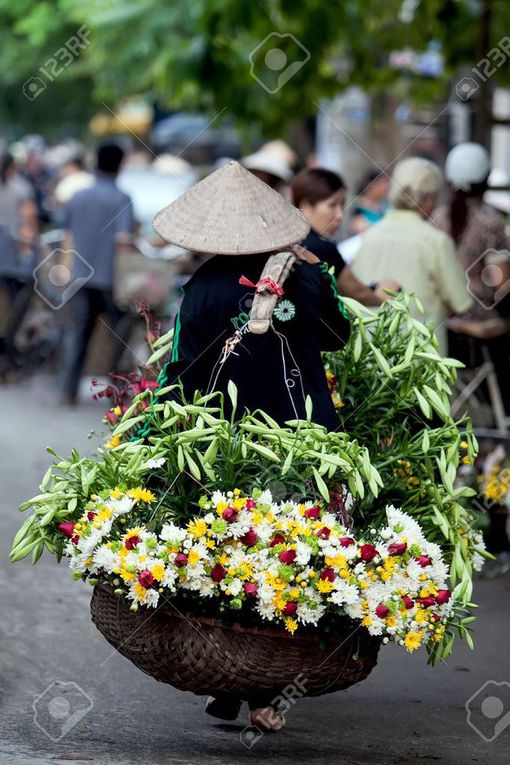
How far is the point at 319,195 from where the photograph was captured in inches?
264

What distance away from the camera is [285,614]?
4.38 meters

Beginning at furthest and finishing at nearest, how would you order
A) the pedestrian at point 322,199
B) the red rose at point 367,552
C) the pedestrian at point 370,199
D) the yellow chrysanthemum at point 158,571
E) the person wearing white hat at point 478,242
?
the pedestrian at point 370,199 → the person wearing white hat at point 478,242 → the pedestrian at point 322,199 → the red rose at point 367,552 → the yellow chrysanthemum at point 158,571

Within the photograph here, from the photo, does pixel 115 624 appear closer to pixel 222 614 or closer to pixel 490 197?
pixel 222 614

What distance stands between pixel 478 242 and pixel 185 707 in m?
4.17

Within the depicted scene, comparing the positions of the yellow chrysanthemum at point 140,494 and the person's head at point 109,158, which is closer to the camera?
the yellow chrysanthemum at point 140,494

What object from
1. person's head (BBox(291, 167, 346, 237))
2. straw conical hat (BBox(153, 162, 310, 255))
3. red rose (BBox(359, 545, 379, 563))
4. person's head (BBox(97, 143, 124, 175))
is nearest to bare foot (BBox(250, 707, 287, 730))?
red rose (BBox(359, 545, 379, 563))

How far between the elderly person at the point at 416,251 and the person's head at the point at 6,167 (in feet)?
22.6

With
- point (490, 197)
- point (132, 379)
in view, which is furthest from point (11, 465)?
point (490, 197)

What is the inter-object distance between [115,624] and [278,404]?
2.84ft

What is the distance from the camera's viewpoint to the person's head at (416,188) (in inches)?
312

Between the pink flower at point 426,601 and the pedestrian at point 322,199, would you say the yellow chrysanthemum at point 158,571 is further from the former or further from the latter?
the pedestrian at point 322,199

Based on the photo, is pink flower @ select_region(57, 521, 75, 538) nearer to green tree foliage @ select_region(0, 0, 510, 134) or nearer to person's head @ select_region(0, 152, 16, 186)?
green tree foliage @ select_region(0, 0, 510, 134)

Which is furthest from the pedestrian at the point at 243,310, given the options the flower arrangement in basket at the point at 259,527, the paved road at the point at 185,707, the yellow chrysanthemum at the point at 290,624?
the yellow chrysanthemum at the point at 290,624

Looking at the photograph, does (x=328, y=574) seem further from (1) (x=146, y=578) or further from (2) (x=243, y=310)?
(2) (x=243, y=310)
